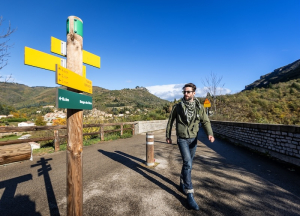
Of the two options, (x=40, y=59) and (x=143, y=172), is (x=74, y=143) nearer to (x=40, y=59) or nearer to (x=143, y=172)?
(x=40, y=59)

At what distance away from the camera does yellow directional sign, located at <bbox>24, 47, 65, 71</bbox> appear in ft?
5.82

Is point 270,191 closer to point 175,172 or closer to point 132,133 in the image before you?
point 175,172

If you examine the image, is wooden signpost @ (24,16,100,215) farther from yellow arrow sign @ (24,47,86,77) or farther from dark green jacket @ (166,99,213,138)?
dark green jacket @ (166,99,213,138)

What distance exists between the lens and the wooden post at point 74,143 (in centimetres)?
195

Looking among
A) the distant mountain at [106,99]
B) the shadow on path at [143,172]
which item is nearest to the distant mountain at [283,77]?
the shadow on path at [143,172]

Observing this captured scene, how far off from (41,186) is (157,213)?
2.83 meters

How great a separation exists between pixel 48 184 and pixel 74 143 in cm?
274

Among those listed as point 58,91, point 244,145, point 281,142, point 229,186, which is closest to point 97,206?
point 58,91

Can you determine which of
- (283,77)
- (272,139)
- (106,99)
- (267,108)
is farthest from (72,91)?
(106,99)

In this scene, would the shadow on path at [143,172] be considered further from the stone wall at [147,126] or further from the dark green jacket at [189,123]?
the stone wall at [147,126]

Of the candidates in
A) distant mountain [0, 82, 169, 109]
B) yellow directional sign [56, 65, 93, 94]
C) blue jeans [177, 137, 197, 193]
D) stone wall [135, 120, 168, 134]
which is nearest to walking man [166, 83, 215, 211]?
blue jeans [177, 137, 197, 193]

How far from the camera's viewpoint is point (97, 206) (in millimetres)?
2854

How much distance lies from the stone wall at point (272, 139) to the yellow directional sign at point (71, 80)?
5.82 metres

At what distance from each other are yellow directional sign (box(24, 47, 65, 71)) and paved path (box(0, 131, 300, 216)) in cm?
237
